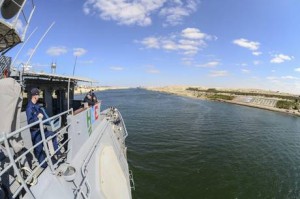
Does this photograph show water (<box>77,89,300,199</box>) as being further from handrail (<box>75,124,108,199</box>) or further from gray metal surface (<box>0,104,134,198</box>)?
gray metal surface (<box>0,104,134,198</box>)

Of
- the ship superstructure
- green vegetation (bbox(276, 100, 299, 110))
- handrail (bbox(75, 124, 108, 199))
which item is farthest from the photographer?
green vegetation (bbox(276, 100, 299, 110))

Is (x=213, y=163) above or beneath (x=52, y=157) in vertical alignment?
beneath

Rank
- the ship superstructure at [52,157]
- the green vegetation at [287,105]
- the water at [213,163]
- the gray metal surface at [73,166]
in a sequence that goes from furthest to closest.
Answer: the green vegetation at [287,105]
the water at [213,163]
the ship superstructure at [52,157]
the gray metal surface at [73,166]

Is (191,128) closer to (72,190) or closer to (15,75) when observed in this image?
(15,75)

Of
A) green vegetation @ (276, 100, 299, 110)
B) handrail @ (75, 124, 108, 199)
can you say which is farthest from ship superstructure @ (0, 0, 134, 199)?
green vegetation @ (276, 100, 299, 110)

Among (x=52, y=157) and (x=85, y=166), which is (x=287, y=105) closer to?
(x=52, y=157)

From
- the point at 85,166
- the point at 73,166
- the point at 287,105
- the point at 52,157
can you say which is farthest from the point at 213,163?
the point at 287,105

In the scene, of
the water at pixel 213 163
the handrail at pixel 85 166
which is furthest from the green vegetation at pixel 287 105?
the handrail at pixel 85 166

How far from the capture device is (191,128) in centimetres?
3506

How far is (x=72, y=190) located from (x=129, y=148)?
18.6m

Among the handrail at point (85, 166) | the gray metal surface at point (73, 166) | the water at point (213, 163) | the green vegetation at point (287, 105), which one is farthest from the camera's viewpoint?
the green vegetation at point (287, 105)

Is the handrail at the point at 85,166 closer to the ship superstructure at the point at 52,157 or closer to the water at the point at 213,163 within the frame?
the ship superstructure at the point at 52,157

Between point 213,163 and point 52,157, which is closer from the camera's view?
point 52,157

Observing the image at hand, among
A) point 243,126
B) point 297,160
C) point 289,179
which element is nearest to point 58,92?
point 289,179
